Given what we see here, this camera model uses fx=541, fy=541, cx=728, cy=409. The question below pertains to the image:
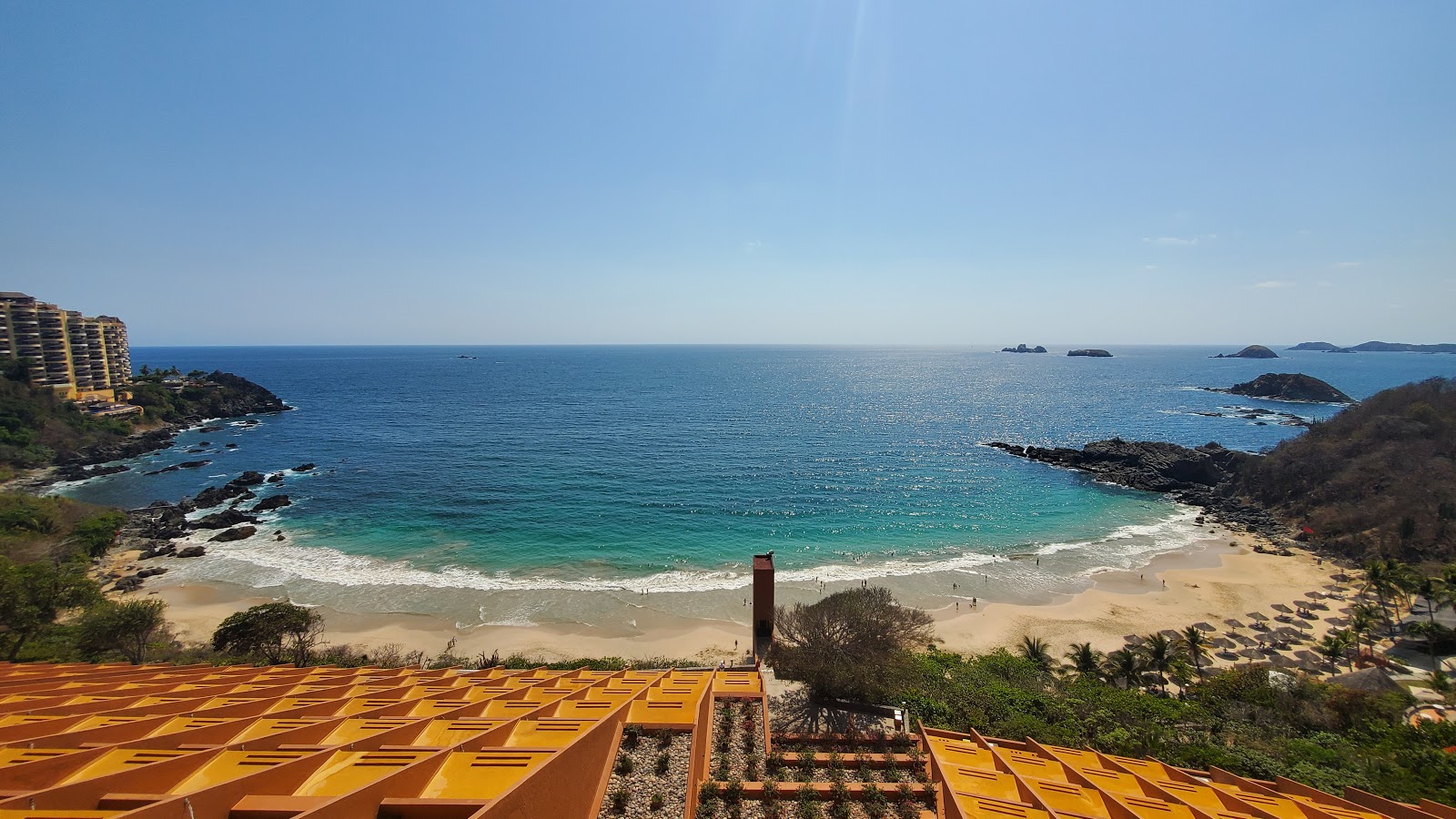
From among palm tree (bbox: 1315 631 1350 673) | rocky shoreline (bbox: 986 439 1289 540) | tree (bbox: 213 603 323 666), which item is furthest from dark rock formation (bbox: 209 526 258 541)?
rocky shoreline (bbox: 986 439 1289 540)

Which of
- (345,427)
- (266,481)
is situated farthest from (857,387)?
(266,481)

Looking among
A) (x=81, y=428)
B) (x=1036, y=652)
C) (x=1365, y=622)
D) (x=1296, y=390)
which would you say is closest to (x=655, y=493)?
(x=1036, y=652)

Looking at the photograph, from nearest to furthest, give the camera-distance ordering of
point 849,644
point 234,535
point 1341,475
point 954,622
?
1. point 849,644
2. point 954,622
3. point 234,535
4. point 1341,475

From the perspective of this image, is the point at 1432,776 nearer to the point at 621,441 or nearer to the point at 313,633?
the point at 313,633

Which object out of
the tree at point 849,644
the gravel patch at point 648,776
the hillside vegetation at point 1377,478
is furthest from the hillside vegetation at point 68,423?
the hillside vegetation at point 1377,478

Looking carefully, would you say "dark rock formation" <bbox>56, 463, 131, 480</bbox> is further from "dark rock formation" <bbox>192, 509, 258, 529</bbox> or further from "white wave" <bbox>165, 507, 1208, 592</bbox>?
"white wave" <bbox>165, 507, 1208, 592</bbox>

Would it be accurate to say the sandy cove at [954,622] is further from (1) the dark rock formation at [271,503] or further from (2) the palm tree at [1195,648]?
(1) the dark rock formation at [271,503]

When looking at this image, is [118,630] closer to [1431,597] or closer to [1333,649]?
[1333,649]
